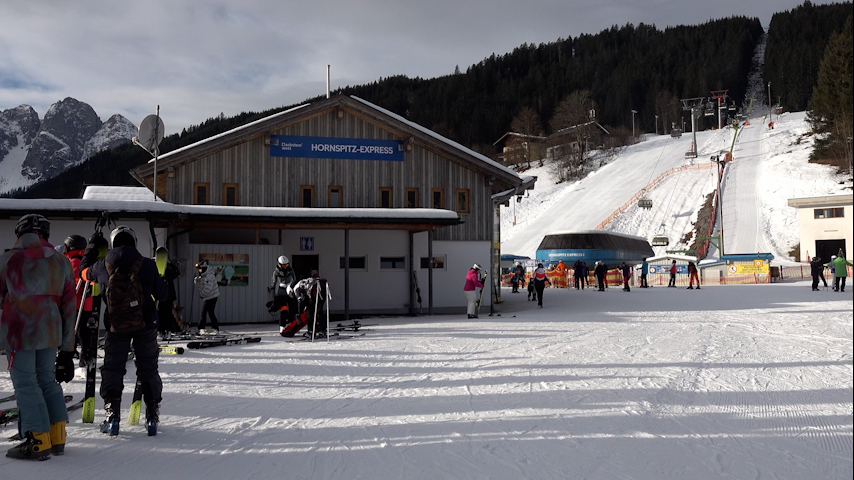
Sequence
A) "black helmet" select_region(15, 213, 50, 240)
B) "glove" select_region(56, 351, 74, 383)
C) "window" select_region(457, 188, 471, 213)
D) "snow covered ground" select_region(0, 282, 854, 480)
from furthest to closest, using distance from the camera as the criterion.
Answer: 1. "window" select_region(457, 188, 471, 213)
2. "glove" select_region(56, 351, 74, 383)
3. "black helmet" select_region(15, 213, 50, 240)
4. "snow covered ground" select_region(0, 282, 854, 480)

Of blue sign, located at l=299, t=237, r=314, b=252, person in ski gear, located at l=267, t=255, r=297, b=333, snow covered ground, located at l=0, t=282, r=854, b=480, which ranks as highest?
blue sign, located at l=299, t=237, r=314, b=252

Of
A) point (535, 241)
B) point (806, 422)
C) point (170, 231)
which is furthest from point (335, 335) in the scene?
point (535, 241)

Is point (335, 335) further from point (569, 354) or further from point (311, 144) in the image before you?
point (311, 144)

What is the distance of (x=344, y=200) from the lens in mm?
18750

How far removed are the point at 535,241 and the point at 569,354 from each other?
1846 inches

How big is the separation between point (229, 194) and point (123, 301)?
13.5 m

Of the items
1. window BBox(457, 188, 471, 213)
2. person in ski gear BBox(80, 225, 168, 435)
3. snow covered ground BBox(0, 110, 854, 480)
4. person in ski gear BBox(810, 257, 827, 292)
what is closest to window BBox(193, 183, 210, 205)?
snow covered ground BBox(0, 110, 854, 480)

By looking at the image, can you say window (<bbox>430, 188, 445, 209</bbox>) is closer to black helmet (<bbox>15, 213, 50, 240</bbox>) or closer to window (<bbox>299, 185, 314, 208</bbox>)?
window (<bbox>299, 185, 314, 208</bbox>)

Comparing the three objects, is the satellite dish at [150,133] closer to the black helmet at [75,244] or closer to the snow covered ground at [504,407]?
the snow covered ground at [504,407]

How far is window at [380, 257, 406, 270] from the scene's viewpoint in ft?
61.7

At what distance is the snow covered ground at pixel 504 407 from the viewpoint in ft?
14.0

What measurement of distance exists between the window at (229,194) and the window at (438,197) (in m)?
5.79

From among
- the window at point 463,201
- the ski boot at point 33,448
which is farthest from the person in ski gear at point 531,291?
the ski boot at point 33,448

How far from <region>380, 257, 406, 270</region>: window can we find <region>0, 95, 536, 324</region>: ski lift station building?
30mm
